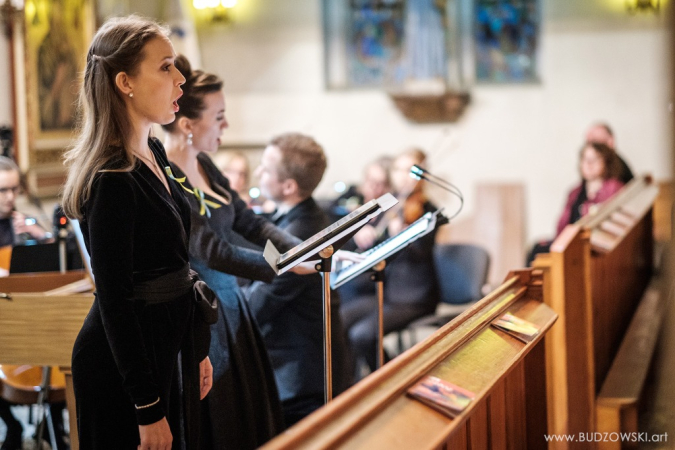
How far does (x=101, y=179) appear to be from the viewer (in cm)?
A: 174

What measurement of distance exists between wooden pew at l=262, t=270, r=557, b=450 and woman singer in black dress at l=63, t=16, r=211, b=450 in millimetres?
550

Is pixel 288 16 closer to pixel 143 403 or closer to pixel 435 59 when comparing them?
pixel 435 59

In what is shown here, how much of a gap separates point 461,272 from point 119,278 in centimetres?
376

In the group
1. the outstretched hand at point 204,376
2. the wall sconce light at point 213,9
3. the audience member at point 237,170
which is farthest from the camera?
the wall sconce light at point 213,9

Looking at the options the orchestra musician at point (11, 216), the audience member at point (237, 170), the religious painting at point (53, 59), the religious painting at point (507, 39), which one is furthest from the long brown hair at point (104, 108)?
the religious painting at point (507, 39)

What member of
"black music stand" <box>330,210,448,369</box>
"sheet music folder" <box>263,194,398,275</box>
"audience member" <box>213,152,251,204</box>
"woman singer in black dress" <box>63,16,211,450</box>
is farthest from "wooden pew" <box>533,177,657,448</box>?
"audience member" <box>213,152,251,204</box>

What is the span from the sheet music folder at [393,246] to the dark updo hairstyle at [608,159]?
3748mm

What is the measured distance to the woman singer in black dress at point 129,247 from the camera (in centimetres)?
173

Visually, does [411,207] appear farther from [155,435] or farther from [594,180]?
[155,435]

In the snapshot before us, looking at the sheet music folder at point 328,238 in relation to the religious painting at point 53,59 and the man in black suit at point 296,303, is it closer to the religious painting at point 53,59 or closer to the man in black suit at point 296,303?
the man in black suit at point 296,303

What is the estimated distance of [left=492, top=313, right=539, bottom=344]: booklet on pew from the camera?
226 centimetres

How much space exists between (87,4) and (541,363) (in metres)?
5.82

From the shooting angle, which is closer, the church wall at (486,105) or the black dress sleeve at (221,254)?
the black dress sleeve at (221,254)

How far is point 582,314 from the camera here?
321cm
